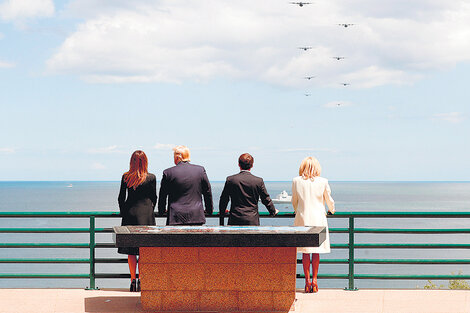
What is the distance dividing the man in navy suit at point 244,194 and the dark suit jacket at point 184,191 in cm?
29

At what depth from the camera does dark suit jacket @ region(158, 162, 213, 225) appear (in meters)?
8.59

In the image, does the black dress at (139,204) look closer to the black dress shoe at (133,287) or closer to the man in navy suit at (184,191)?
the man in navy suit at (184,191)

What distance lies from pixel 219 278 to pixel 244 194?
1081mm

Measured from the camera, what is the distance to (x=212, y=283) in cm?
805

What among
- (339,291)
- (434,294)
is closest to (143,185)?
(339,291)

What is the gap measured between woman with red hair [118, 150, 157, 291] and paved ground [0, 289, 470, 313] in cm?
74

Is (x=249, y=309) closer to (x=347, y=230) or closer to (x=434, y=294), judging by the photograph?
(x=347, y=230)

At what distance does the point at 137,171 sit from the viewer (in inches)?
343

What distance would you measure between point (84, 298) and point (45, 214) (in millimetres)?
A: 1242

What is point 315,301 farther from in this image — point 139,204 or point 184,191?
point 139,204

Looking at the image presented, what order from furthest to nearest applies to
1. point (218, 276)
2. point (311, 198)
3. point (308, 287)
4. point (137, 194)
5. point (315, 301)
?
point (308, 287) < point (311, 198) < point (137, 194) < point (315, 301) < point (218, 276)

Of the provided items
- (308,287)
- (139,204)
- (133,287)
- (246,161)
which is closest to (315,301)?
(308,287)

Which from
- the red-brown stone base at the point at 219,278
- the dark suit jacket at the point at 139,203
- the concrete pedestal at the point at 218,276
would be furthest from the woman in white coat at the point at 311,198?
the dark suit jacket at the point at 139,203

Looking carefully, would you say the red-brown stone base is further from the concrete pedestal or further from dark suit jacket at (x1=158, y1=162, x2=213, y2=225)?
dark suit jacket at (x1=158, y1=162, x2=213, y2=225)
